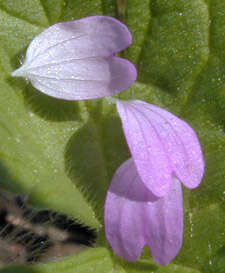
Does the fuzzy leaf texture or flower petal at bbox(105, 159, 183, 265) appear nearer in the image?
flower petal at bbox(105, 159, 183, 265)

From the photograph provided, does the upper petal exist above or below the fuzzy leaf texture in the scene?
above

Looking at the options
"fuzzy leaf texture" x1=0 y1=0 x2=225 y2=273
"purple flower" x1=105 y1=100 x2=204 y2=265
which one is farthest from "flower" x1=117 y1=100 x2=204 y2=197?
"fuzzy leaf texture" x1=0 y1=0 x2=225 y2=273

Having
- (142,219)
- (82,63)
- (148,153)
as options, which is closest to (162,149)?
(148,153)

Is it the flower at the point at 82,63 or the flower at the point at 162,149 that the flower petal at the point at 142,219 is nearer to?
the flower at the point at 162,149

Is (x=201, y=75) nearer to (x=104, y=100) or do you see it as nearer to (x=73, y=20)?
(x=104, y=100)

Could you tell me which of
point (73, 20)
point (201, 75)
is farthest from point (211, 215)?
point (73, 20)

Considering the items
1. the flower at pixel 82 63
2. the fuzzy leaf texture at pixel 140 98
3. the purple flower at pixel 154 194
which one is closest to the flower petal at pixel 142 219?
the purple flower at pixel 154 194

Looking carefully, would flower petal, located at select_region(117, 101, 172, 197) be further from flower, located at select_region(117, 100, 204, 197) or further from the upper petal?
the upper petal
